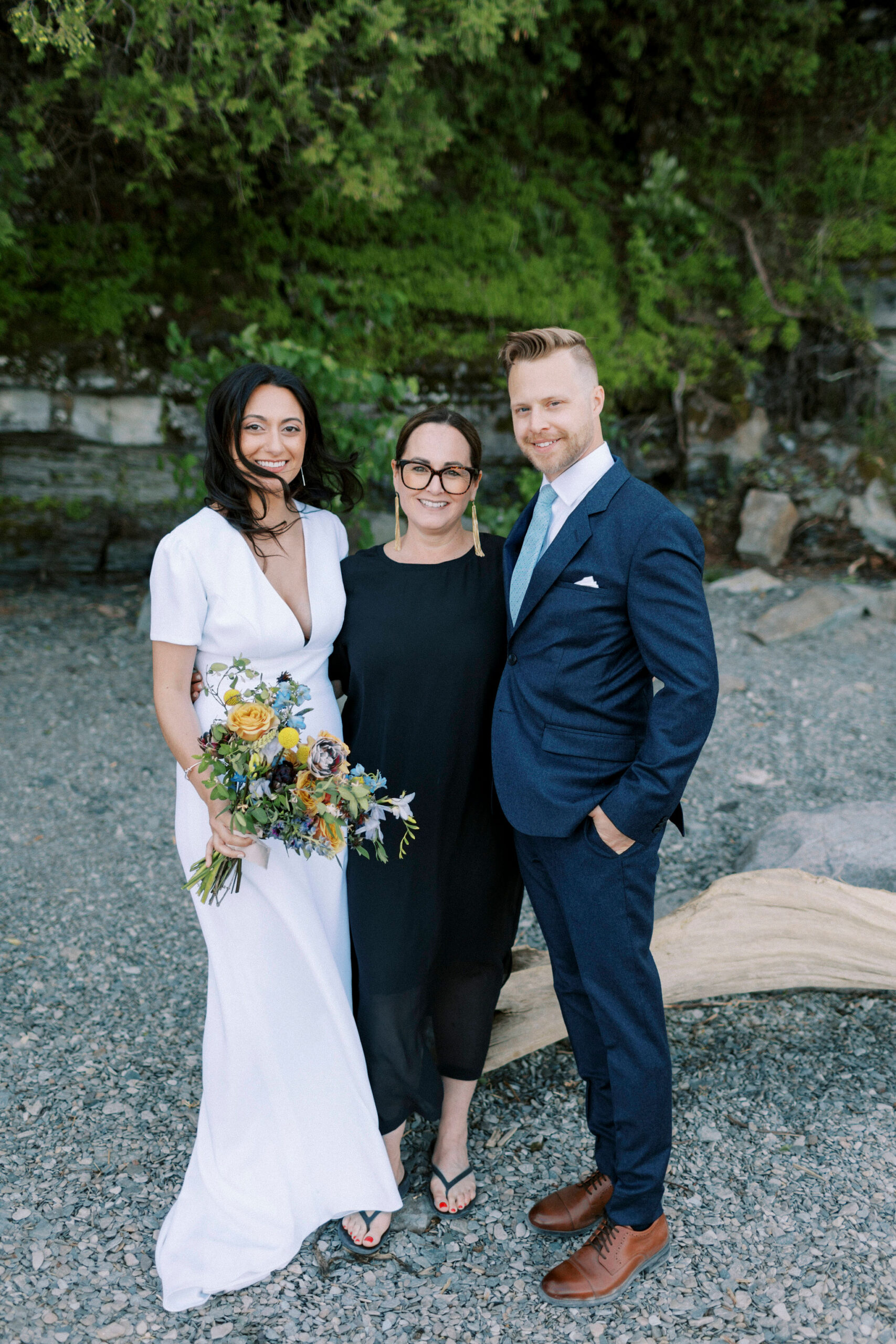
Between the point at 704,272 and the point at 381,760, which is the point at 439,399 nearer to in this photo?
the point at 704,272

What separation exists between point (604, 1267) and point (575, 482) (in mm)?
2045

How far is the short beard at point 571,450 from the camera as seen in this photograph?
2318mm

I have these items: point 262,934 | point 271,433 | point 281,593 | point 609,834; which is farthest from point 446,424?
point 262,934

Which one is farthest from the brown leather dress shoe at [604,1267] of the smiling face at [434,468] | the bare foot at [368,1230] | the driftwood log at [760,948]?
the smiling face at [434,468]

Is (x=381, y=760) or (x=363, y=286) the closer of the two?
(x=381, y=760)

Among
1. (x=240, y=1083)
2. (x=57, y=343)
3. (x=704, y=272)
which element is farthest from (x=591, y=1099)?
(x=704, y=272)

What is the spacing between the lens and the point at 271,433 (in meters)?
2.55

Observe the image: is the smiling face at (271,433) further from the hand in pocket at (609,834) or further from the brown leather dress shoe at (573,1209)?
the brown leather dress shoe at (573,1209)

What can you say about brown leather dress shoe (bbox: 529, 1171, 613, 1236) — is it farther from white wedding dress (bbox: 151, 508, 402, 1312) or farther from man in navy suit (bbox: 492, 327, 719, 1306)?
white wedding dress (bbox: 151, 508, 402, 1312)

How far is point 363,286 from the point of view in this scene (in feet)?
25.2

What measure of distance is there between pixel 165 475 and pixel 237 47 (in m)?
3.44

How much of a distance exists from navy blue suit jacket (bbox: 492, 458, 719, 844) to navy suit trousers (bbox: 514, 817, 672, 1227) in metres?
0.11

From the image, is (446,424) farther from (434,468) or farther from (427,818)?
(427,818)

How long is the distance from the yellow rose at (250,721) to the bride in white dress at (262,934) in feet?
1.27
